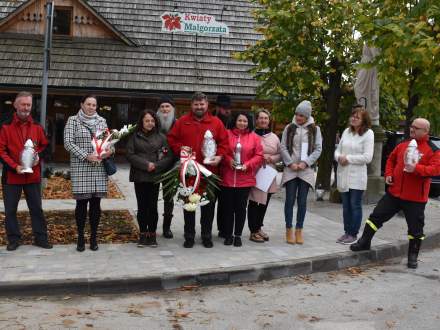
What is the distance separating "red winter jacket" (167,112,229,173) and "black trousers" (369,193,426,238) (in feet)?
7.09

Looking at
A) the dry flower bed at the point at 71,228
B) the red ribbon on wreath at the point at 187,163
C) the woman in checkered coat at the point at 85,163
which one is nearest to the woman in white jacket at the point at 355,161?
the red ribbon on wreath at the point at 187,163

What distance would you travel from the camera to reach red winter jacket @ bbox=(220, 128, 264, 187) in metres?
6.80

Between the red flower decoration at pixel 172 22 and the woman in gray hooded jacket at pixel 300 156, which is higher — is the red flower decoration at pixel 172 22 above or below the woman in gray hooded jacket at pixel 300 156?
above

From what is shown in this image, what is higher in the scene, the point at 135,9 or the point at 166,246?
the point at 135,9

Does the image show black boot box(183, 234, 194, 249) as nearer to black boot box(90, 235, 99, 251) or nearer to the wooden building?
black boot box(90, 235, 99, 251)

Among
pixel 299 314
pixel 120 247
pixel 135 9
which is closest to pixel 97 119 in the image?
pixel 120 247

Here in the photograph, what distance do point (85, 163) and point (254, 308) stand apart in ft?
9.17

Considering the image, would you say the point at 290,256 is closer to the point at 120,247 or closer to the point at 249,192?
the point at 249,192

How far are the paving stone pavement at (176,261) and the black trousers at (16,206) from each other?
7.3 inches

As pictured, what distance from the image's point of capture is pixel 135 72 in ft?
61.2

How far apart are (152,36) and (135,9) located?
1731 millimetres

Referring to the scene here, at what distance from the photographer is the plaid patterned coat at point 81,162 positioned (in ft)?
20.7

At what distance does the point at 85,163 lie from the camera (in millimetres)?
6395

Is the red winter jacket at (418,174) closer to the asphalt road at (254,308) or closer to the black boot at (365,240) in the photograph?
the black boot at (365,240)
